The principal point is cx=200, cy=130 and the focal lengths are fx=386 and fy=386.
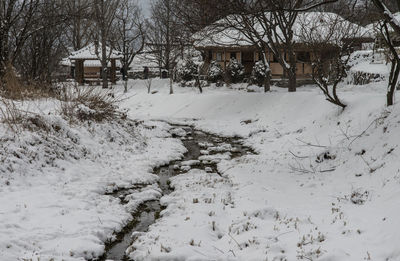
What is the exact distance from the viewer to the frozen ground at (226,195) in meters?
5.19

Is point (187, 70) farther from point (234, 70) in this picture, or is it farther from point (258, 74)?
point (258, 74)

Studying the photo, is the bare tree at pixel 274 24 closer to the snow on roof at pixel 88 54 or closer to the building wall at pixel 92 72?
the snow on roof at pixel 88 54

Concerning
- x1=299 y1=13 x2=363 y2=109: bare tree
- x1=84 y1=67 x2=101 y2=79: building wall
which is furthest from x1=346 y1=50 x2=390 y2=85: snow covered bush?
x1=84 y1=67 x2=101 y2=79: building wall

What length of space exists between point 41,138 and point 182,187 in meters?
3.60

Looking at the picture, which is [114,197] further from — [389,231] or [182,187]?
[389,231]

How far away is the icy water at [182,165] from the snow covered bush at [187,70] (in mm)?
14736

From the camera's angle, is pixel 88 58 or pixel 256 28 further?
pixel 88 58

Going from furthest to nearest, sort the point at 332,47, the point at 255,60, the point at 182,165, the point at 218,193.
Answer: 1. the point at 255,60
2. the point at 332,47
3. the point at 182,165
4. the point at 218,193

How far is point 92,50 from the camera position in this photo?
Answer: 126 feet

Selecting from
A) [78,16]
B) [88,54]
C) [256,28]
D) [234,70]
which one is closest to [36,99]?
[78,16]

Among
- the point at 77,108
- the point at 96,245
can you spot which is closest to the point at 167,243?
the point at 96,245

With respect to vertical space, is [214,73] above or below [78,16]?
below

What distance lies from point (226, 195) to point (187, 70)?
25.7 m

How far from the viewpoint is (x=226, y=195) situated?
767cm
